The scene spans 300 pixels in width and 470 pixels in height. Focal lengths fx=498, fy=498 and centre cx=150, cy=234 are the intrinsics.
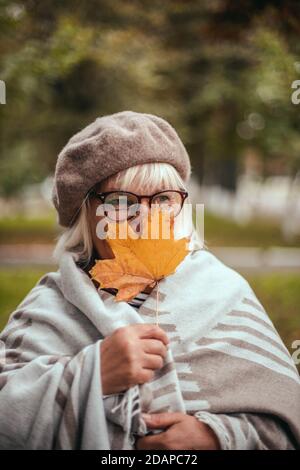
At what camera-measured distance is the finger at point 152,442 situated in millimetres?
1318

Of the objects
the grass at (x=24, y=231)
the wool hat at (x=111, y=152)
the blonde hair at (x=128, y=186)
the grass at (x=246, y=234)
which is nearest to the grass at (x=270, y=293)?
the grass at (x=246, y=234)

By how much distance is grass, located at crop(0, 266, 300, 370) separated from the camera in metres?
5.02

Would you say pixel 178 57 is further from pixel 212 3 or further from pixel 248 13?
pixel 248 13

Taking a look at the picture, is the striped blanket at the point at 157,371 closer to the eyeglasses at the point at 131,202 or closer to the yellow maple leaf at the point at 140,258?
the yellow maple leaf at the point at 140,258

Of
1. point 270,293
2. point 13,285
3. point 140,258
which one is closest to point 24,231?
A: point 13,285

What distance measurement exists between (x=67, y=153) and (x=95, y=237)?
0.92 feet

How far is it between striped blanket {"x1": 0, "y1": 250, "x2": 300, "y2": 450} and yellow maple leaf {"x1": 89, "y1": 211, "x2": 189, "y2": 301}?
0.25 feet

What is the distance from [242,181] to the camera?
2066cm

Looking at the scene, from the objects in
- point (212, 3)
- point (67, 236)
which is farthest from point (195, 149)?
point (67, 236)

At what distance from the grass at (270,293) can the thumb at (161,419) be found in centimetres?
308

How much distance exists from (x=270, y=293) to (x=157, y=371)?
5.43m

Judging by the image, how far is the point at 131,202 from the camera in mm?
1492

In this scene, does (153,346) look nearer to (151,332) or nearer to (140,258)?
(151,332)

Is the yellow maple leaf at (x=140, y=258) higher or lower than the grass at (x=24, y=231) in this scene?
higher
